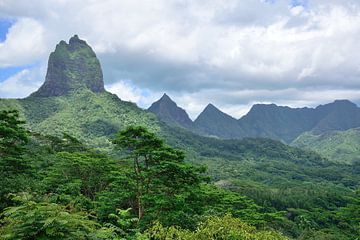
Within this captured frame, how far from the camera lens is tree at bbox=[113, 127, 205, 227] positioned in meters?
22.8

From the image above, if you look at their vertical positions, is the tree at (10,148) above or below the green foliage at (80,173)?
above

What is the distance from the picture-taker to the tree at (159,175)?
22766mm

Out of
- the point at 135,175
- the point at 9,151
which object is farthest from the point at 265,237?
the point at 9,151

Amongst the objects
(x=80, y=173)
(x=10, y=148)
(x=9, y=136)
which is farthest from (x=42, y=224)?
(x=80, y=173)

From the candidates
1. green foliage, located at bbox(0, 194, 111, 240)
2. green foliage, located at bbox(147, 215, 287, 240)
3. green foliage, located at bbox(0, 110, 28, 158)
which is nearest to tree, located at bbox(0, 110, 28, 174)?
green foliage, located at bbox(0, 110, 28, 158)

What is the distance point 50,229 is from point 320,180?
180 metres

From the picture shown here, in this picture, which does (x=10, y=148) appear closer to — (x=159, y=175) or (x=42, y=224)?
(x=159, y=175)

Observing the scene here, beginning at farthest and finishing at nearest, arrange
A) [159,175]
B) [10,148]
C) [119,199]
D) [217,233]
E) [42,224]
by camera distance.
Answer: [119,199] < [159,175] < [10,148] < [217,233] < [42,224]

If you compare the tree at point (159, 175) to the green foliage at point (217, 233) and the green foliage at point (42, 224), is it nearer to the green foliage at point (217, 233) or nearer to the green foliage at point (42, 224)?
the green foliage at point (217, 233)

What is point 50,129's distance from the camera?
182375 mm

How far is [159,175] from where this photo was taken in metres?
24.0

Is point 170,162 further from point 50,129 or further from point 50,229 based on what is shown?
point 50,129

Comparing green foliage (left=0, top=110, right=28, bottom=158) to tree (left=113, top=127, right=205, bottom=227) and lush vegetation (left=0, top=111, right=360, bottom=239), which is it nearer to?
lush vegetation (left=0, top=111, right=360, bottom=239)

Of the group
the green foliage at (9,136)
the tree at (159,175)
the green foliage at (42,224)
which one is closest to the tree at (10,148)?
the green foliage at (9,136)
